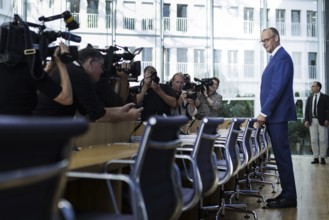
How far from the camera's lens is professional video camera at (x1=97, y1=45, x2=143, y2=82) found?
12.8ft

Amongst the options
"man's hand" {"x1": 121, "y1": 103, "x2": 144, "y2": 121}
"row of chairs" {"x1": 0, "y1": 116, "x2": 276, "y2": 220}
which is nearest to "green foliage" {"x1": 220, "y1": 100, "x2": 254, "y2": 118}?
"row of chairs" {"x1": 0, "y1": 116, "x2": 276, "y2": 220}

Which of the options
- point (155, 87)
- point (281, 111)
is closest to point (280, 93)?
point (281, 111)

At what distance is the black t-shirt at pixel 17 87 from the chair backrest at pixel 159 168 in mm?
912

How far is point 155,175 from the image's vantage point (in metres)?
1.95

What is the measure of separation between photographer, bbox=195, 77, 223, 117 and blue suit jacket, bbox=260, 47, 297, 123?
195cm

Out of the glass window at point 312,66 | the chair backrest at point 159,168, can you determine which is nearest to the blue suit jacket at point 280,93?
the chair backrest at point 159,168

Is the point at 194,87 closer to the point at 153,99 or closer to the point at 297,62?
the point at 153,99

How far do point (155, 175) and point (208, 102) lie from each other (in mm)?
4485

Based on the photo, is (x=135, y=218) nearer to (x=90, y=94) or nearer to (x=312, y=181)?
(x=90, y=94)

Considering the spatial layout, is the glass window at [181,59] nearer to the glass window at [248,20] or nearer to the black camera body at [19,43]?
the glass window at [248,20]

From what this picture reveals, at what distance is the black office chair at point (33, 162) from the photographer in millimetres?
850

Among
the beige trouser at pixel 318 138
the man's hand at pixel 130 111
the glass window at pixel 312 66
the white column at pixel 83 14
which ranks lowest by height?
the beige trouser at pixel 318 138

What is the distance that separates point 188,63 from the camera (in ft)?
36.8

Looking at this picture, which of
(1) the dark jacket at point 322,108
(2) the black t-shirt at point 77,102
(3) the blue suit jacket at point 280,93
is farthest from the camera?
(1) the dark jacket at point 322,108
